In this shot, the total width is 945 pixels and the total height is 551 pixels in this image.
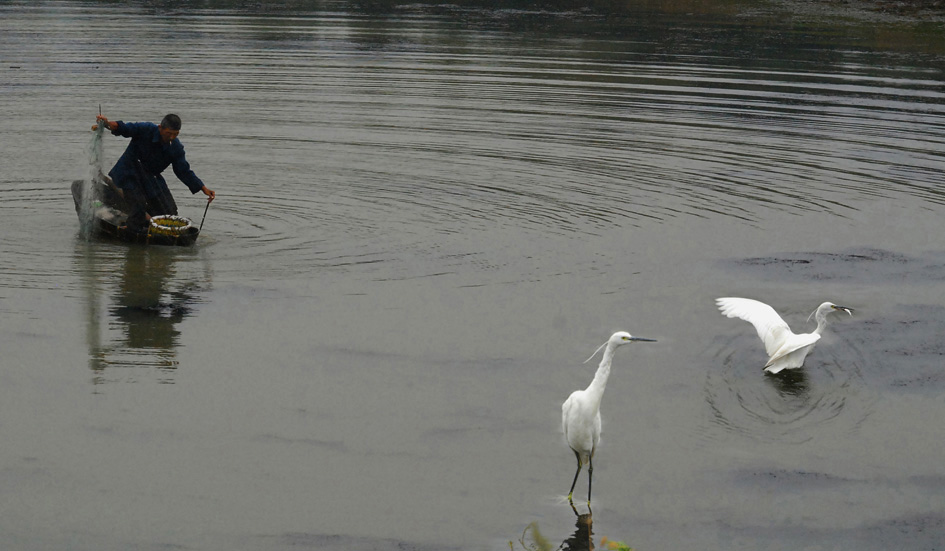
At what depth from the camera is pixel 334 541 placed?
7785 millimetres

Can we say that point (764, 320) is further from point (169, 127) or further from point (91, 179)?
point (91, 179)

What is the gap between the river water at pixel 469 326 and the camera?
8273 mm

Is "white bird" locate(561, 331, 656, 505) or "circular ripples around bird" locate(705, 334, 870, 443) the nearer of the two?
"white bird" locate(561, 331, 656, 505)

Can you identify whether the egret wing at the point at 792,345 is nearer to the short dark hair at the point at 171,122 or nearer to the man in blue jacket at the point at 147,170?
the man in blue jacket at the point at 147,170

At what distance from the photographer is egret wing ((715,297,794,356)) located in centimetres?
1022

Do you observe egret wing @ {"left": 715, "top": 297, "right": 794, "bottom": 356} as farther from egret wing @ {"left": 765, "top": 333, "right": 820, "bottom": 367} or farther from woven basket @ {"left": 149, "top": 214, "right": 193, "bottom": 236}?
woven basket @ {"left": 149, "top": 214, "right": 193, "bottom": 236}

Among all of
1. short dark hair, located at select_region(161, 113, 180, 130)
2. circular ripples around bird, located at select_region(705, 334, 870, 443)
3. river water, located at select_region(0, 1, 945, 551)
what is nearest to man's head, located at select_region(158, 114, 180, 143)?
short dark hair, located at select_region(161, 113, 180, 130)

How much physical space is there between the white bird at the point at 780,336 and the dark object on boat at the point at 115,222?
6446 millimetres

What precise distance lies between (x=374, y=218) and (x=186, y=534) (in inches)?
307

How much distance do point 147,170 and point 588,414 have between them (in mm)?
7440

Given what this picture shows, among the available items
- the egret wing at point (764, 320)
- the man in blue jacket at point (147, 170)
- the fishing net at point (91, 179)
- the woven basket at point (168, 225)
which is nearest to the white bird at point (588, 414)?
the egret wing at point (764, 320)

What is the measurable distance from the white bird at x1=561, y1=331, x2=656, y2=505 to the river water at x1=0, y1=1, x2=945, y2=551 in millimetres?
457

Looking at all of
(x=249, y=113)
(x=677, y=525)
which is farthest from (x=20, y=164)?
(x=677, y=525)

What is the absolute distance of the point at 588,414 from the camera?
8094 mm
